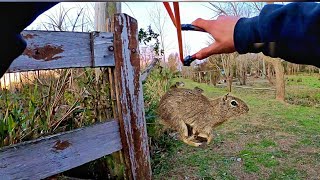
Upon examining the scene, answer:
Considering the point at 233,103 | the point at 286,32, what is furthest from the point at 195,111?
the point at 286,32

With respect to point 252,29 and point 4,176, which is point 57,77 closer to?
point 4,176

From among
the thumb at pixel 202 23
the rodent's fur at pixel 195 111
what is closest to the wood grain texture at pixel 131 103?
the rodent's fur at pixel 195 111

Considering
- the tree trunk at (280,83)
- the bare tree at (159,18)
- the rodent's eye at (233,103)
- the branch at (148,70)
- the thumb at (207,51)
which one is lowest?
the rodent's eye at (233,103)

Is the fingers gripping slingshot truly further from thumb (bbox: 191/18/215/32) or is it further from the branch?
the branch

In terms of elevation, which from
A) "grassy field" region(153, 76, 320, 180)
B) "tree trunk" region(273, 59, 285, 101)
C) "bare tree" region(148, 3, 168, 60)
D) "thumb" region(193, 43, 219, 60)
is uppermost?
"bare tree" region(148, 3, 168, 60)

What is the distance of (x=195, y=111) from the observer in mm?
1192

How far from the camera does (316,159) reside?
1146 millimetres

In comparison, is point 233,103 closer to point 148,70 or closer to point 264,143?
point 264,143

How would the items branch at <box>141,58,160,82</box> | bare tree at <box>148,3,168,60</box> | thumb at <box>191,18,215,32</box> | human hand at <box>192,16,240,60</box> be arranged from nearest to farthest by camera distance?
human hand at <box>192,16,240,60</box>, thumb at <box>191,18,215,32</box>, bare tree at <box>148,3,168,60</box>, branch at <box>141,58,160,82</box>

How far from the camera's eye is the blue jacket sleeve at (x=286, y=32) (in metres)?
0.70

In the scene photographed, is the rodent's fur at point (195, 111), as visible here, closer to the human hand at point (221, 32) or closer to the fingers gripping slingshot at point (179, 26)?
the fingers gripping slingshot at point (179, 26)

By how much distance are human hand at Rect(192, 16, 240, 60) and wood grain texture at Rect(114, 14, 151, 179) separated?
1.07 ft

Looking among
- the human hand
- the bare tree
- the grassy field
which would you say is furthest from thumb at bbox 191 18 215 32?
the grassy field

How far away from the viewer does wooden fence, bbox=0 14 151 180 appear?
3.65ft
